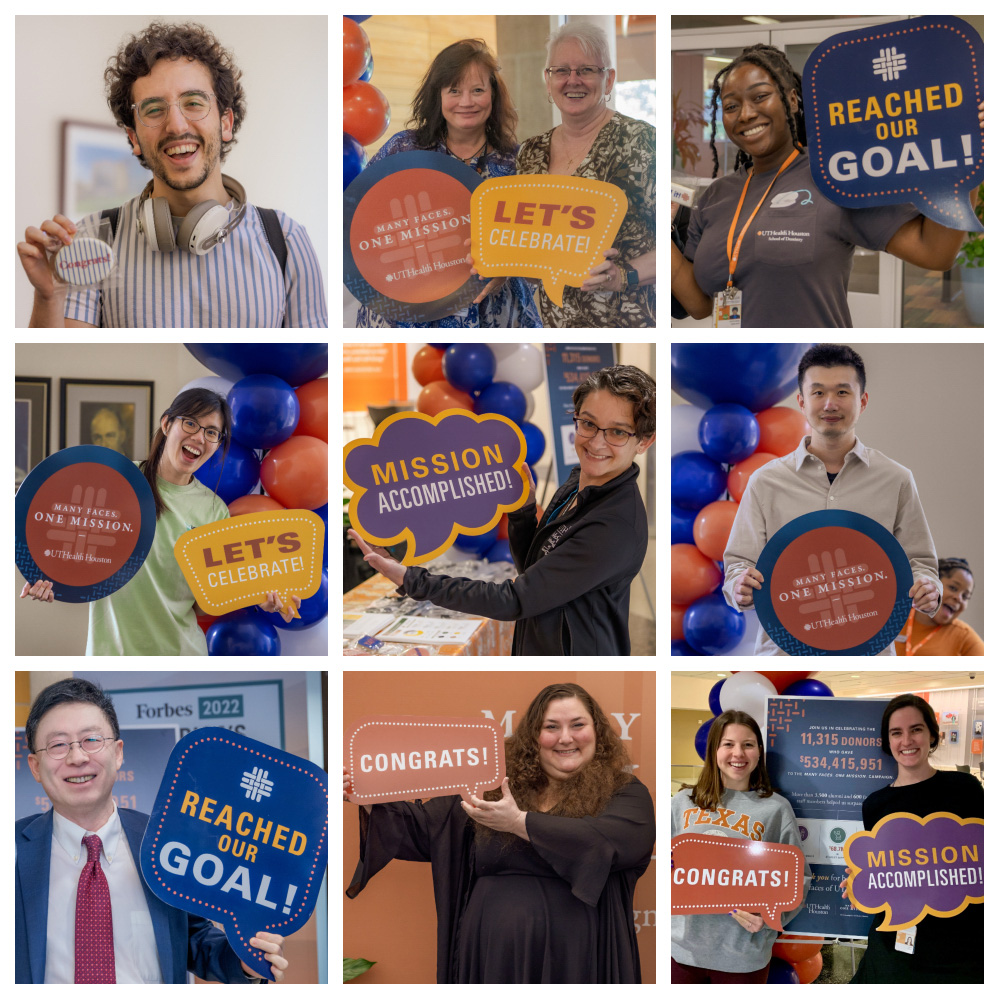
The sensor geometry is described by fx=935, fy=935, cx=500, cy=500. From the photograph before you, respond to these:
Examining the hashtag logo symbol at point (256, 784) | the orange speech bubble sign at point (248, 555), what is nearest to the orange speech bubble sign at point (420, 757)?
the hashtag logo symbol at point (256, 784)

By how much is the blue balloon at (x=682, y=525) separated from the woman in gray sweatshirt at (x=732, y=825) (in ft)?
1.28

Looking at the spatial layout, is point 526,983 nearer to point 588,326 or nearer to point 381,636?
point 381,636

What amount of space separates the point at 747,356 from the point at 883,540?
49 cm

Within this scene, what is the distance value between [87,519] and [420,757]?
0.89 m

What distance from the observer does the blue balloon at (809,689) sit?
6.72ft

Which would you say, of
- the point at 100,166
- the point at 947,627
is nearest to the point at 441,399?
the point at 100,166

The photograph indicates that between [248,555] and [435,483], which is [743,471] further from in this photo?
[248,555]

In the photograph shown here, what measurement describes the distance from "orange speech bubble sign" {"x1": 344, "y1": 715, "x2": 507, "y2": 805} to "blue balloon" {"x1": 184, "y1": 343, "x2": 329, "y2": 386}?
2.56ft

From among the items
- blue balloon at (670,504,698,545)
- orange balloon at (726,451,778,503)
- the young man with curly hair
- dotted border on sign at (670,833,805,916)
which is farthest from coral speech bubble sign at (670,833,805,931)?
the young man with curly hair

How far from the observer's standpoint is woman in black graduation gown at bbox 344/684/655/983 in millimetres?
2006

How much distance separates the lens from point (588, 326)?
205cm

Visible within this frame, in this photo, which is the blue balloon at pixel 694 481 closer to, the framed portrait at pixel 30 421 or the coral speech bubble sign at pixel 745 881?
the coral speech bubble sign at pixel 745 881

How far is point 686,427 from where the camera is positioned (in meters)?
2.06

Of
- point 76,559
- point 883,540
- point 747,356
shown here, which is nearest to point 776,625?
point 883,540
